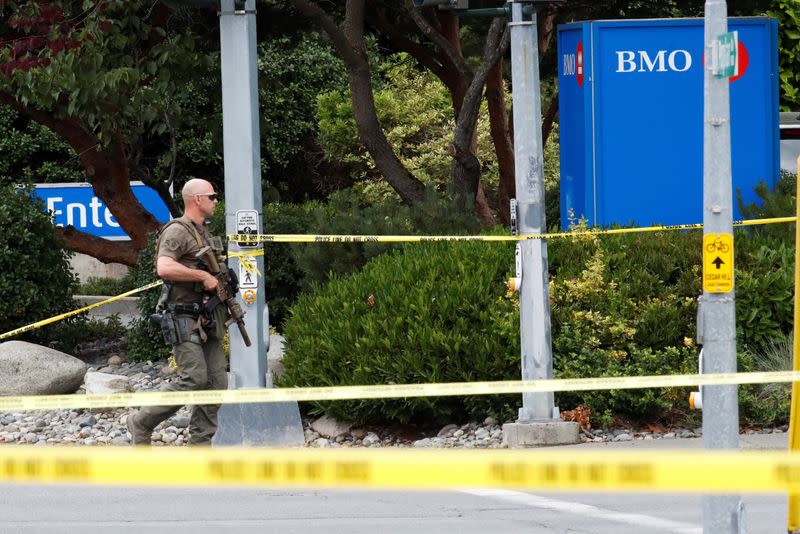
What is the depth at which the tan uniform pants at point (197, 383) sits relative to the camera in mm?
8797

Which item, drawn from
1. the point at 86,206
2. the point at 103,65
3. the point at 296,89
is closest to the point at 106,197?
the point at 86,206

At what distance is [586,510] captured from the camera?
299 inches

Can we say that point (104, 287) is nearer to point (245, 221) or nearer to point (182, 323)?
point (245, 221)

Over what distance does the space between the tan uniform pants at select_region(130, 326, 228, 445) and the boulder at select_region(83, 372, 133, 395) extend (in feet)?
9.98

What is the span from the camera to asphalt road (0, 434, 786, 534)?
7.21 m

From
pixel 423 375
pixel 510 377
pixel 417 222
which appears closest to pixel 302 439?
pixel 423 375

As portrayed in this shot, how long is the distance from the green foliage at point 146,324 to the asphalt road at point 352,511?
17.0 feet

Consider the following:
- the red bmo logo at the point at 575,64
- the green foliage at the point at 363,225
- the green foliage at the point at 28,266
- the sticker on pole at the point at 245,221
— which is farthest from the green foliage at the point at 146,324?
the red bmo logo at the point at 575,64

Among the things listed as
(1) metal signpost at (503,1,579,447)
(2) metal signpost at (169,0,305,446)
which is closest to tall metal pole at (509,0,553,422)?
(1) metal signpost at (503,1,579,447)

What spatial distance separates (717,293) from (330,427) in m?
5.02

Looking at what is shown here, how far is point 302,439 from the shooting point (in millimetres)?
9914

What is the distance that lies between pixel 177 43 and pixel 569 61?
13.7 feet

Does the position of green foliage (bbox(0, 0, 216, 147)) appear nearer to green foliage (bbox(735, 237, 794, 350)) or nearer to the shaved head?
the shaved head

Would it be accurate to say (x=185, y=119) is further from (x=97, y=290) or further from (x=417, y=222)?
(x=97, y=290)
